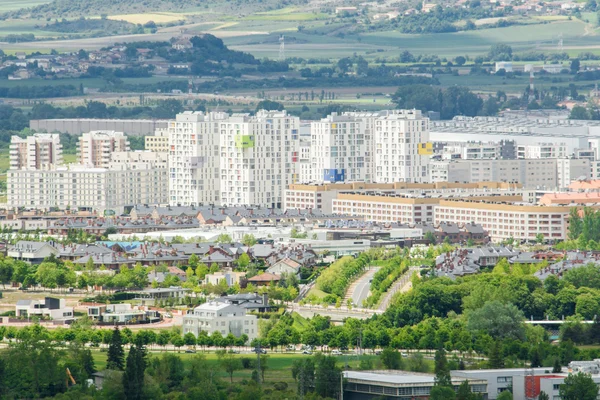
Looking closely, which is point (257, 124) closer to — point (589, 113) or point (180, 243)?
point (180, 243)

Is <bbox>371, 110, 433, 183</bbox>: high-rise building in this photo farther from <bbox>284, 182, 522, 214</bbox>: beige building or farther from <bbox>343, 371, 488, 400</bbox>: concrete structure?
<bbox>343, 371, 488, 400</bbox>: concrete structure

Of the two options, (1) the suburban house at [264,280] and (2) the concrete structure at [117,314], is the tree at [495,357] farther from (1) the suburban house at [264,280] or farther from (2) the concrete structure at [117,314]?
(1) the suburban house at [264,280]

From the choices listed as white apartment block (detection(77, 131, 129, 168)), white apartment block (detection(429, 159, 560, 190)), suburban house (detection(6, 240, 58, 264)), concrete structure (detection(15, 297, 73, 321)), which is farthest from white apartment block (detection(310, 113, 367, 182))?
concrete structure (detection(15, 297, 73, 321))

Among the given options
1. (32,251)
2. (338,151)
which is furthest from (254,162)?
(32,251)

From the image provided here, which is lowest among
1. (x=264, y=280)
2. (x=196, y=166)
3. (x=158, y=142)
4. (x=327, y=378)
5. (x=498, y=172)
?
(x=327, y=378)

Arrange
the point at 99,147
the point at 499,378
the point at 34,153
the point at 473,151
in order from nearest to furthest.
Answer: the point at 499,378 < the point at 34,153 < the point at 473,151 < the point at 99,147

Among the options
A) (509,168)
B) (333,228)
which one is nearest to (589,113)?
(509,168)

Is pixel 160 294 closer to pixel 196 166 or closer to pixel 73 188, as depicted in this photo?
pixel 196 166
